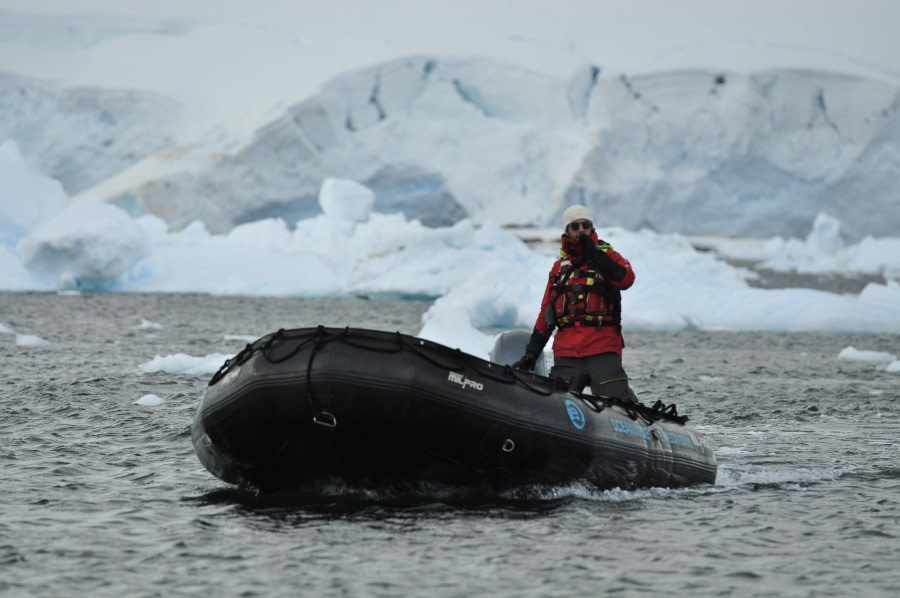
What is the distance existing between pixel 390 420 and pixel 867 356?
12.9 m

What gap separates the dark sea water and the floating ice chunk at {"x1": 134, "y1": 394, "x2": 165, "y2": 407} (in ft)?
0.44

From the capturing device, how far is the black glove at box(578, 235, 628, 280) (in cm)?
690

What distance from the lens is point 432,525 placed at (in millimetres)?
6191

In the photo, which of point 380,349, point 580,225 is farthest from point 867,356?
point 380,349

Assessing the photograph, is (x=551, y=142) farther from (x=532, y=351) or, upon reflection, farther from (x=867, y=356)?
(x=532, y=351)

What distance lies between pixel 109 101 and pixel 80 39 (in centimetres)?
819

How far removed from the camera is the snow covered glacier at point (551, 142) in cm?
4322

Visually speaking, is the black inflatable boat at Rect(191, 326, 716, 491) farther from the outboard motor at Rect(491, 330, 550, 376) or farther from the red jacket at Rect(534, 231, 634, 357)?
the outboard motor at Rect(491, 330, 550, 376)

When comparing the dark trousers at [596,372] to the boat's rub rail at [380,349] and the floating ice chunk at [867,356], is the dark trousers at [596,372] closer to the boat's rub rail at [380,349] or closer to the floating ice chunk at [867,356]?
the boat's rub rail at [380,349]

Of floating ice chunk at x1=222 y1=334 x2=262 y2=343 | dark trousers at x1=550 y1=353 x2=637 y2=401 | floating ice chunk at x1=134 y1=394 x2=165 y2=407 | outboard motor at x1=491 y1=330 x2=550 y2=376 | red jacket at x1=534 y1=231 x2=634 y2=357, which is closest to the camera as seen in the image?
red jacket at x1=534 y1=231 x2=634 y2=357

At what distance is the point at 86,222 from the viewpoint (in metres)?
26.1

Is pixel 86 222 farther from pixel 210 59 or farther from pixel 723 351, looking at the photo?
pixel 210 59

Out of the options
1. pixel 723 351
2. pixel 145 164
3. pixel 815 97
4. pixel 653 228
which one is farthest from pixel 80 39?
pixel 723 351

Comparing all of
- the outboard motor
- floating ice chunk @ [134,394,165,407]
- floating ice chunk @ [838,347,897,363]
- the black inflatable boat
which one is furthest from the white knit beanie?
floating ice chunk @ [838,347,897,363]
